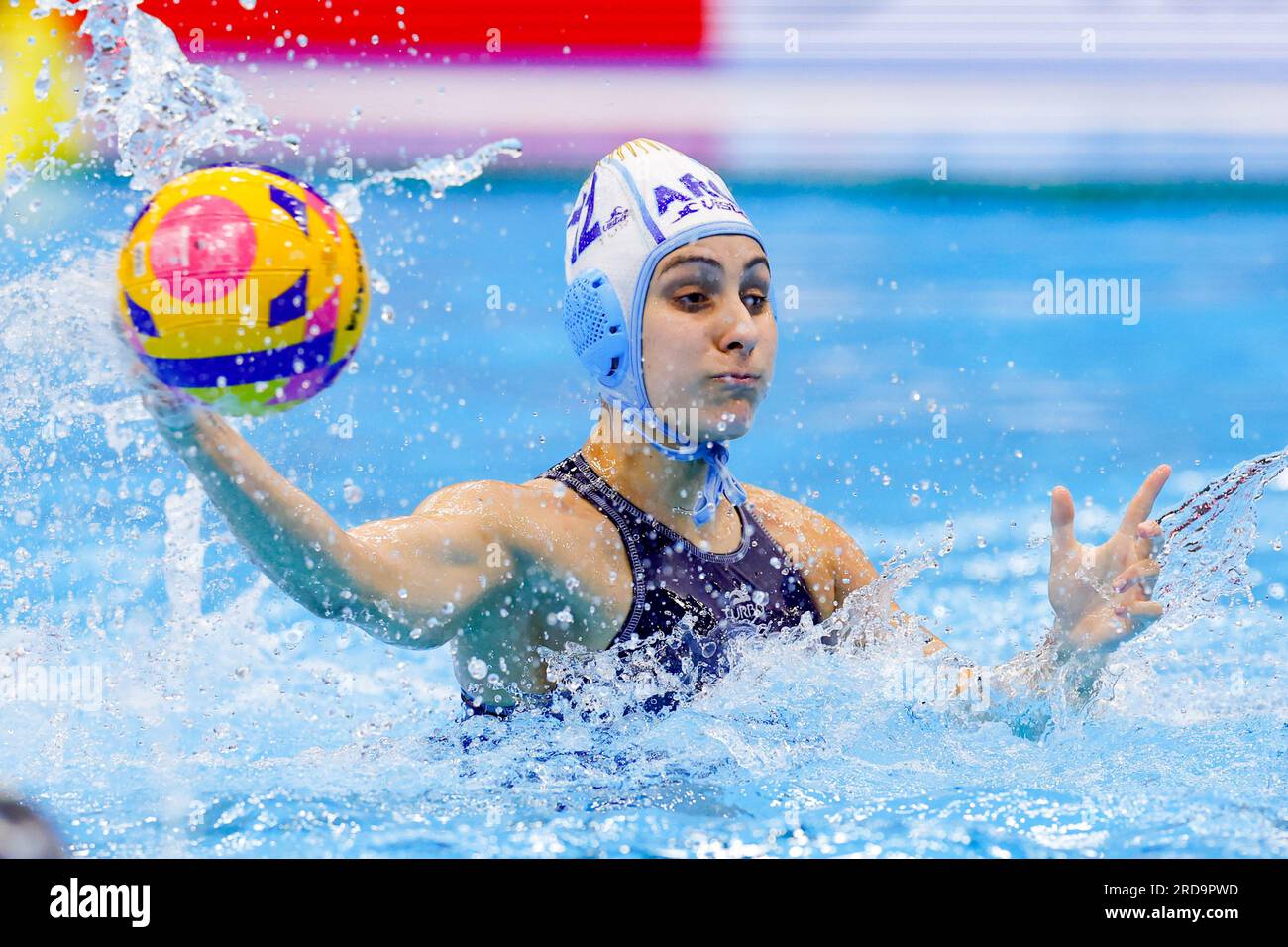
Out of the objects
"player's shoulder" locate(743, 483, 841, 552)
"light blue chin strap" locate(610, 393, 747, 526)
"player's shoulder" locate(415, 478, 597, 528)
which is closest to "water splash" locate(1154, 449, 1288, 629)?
"player's shoulder" locate(743, 483, 841, 552)

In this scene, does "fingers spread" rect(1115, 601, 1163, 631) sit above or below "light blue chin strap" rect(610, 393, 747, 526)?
below

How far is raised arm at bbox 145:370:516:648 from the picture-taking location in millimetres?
2168

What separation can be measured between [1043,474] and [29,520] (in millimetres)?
3929

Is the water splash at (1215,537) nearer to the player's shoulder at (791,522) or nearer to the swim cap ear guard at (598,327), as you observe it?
the player's shoulder at (791,522)

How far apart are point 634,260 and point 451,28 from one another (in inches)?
229

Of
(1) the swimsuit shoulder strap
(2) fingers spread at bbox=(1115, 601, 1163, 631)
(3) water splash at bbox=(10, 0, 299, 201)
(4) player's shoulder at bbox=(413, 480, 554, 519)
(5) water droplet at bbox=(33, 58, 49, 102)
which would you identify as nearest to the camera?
(2) fingers spread at bbox=(1115, 601, 1163, 631)

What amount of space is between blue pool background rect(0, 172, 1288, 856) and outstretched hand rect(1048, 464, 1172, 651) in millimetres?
289

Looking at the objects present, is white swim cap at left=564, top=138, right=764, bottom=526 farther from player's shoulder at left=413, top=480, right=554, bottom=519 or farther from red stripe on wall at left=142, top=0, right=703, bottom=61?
red stripe on wall at left=142, top=0, right=703, bottom=61

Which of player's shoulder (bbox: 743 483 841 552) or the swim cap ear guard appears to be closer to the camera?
the swim cap ear guard

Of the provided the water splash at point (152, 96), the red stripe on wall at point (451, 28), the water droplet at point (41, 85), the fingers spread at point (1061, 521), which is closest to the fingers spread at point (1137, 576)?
the fingers spread at point (1061, 521)

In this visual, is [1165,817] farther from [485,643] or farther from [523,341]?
[523,341]

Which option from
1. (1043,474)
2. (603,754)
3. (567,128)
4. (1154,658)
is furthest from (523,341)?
(603,754)

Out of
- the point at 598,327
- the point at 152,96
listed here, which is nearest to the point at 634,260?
the point at 598,327

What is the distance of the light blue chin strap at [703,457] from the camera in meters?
2.84
